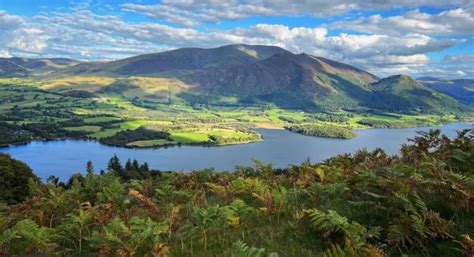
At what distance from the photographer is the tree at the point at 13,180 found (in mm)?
30491

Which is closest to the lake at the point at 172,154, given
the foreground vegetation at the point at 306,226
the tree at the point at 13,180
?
the tree at the point at 13,180

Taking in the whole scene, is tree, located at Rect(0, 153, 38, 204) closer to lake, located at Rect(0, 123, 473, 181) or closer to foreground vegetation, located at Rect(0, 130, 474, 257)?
foreground vegetation, located at Rect(0, 130, 474, 257)

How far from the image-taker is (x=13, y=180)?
33531 millimetres

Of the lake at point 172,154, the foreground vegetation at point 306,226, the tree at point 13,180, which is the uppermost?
the foreground vegetation at point 306,226

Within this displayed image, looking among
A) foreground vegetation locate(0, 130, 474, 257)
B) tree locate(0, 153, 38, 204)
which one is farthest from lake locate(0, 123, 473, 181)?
foreground vegetation locate(0, 130, 474, 257)

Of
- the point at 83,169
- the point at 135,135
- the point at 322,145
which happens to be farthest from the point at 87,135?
the point at 322,145

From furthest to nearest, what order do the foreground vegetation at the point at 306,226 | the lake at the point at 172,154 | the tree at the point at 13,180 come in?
1. the lake at the point at 172,154
2. the tree at the point at 13,180
3. the foreground vegetation at the point at 306,226

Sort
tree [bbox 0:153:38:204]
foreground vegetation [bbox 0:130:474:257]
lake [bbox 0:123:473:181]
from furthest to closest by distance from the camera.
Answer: lake [bbox 0:123:473:181] → tree [bbox 0:153:38:204] → foreground vegetation [bbox 0:130:474:257]

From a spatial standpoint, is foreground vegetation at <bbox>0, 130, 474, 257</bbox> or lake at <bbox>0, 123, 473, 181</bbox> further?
lake at <bbox>0, 123, 473, 181</bbox>

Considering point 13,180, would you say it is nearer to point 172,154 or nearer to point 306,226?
point 306,226

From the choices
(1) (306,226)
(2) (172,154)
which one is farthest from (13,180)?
(2) (172,154)

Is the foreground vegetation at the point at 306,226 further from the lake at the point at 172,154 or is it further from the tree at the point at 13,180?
the lake at the point at 172,154

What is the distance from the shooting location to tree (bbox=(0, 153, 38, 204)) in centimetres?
3049

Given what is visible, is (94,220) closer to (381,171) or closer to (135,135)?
(381,171)
